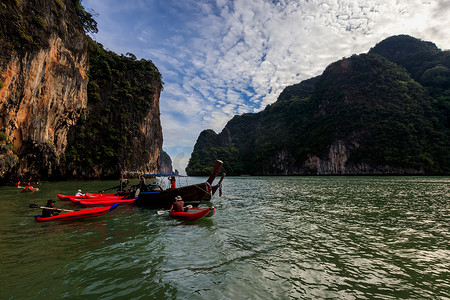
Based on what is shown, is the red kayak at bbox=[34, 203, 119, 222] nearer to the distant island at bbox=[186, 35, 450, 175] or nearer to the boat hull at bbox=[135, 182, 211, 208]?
the boat hull at bbox=[135, 182, 211, 208]

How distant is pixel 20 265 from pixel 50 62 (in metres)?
28.3

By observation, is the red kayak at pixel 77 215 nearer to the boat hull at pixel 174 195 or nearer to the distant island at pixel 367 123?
the boat hull at pixel 174 195

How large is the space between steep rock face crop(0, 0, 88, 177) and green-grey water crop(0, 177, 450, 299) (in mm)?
16838

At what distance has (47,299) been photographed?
3.47 meters

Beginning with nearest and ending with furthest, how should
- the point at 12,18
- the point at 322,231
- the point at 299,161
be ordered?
the point at 322,231
the point at 12,18
the point at 299,161

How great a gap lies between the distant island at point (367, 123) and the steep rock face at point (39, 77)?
8354 centimetres

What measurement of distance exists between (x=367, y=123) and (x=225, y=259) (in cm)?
8658

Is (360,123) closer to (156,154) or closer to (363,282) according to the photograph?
(156,154)

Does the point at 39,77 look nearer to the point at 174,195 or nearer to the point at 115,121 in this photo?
the point at 174,195

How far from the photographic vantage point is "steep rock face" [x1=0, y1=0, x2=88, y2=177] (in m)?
18.2

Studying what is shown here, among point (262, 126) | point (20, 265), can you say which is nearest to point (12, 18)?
point (20, 265)

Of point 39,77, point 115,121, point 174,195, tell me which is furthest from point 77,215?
point 115,121

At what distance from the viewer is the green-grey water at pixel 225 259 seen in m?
3.92

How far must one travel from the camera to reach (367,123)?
7262 cm
